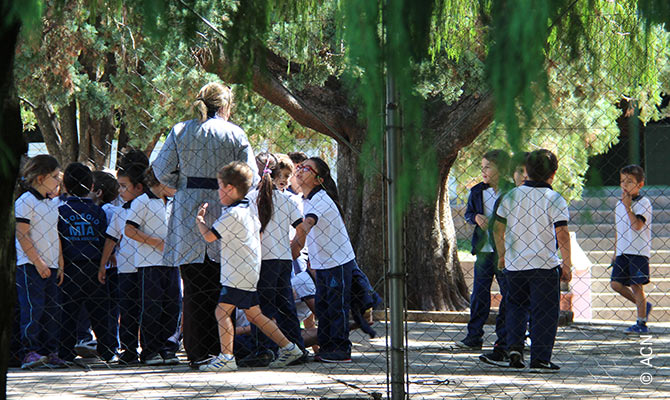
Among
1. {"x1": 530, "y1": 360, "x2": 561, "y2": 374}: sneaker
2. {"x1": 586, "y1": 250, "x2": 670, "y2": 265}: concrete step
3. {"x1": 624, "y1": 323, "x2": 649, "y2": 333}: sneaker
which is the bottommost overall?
{"x1": 624, "y1": 323, "x2": 649, "y2": 333}: sneaker

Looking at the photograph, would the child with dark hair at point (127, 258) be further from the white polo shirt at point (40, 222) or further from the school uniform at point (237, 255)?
the school uniform at point (237, 255)

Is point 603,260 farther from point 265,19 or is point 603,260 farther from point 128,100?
point 265,19

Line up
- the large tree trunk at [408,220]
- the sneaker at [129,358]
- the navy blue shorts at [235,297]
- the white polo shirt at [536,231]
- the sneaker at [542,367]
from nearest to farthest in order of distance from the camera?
1. the navy blue shorts at [235,297]
2. the white polo shirt at [536,231]
3. the sneaker at [542,367]
4. the sneaker at [129,358]
5. the large tree trunk at [408,220]

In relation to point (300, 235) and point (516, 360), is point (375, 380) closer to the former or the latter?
point (516, 360)

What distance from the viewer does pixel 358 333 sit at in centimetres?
994

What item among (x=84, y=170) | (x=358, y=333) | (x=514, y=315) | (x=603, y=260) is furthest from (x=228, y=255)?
(x=603, y=260)

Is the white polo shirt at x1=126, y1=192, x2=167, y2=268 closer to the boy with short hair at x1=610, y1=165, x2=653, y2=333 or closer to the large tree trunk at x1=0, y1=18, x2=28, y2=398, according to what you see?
the large tree trunk at x1=0, y1=18, x2=28, y2=398

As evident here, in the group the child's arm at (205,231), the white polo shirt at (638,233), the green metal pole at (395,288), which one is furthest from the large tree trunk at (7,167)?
the white polo shirt at (638,233)

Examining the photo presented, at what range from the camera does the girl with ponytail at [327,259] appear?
278 inches

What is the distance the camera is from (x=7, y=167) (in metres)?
3.56

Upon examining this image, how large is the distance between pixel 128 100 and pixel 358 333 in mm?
6019

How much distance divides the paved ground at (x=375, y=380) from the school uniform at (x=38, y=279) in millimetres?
309

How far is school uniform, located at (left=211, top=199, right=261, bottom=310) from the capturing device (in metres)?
6.31

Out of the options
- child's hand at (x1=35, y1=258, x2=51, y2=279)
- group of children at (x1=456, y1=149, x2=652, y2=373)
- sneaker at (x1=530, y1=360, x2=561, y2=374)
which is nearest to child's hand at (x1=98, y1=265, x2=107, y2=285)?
child's hand at (x1=35, y1=258, x2=51, y2=279)
